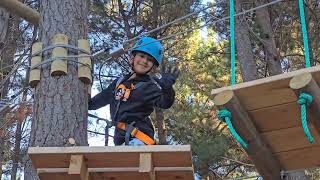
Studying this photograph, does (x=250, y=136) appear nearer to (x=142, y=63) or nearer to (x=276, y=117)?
(x=276, y=117)

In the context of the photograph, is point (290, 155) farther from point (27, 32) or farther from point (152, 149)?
point (27, 32)

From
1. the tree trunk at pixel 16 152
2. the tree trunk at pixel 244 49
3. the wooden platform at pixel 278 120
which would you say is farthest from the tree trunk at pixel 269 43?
the tree trunk at pixel 16 152

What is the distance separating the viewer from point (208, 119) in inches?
426

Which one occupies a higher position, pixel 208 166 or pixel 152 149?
pixel 208 166

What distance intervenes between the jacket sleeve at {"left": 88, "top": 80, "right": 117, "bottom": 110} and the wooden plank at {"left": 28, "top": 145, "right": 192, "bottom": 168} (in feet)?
2.92

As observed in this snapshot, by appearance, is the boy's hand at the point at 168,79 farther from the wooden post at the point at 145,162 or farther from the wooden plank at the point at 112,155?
the wooden post at the point at 145,162

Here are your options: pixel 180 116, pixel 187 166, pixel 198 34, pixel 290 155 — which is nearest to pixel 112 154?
pixel 187 166

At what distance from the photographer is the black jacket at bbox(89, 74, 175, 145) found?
3.26 metres

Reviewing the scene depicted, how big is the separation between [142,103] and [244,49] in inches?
178

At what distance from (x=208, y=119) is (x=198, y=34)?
2.19 m

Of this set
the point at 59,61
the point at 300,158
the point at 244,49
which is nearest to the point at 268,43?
the point at 244,49

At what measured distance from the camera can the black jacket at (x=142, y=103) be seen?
3.26 metres

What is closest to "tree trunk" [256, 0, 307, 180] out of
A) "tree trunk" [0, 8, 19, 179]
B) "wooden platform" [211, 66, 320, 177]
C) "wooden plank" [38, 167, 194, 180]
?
"tree trunk" [0, 8, 19, 179]

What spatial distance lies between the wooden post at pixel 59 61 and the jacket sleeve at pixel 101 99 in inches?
18.0
